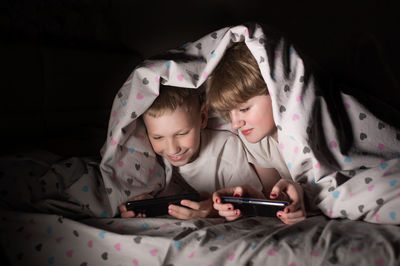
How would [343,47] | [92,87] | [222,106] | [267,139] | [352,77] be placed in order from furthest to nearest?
[343,47], [92,87], [352,77], [267,139], [222,106]

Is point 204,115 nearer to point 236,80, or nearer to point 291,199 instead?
point 236,80

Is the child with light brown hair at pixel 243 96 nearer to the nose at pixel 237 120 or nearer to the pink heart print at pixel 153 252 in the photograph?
the nose at pixel 237 120

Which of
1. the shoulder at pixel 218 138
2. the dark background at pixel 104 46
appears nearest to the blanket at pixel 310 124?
the shoulder at pixel 218 138

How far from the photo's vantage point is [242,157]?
113cm

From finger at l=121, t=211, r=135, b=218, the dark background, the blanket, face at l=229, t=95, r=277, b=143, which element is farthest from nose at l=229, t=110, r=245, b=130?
the dark background

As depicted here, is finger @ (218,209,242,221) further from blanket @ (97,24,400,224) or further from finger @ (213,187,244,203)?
blanket @ (97,24,400,224)

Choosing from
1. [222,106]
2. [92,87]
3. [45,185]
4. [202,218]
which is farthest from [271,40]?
[92,87]

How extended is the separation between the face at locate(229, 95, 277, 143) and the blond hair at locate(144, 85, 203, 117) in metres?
0.13

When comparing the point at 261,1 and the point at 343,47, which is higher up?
the point at 261,1

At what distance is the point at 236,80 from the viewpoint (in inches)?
38.3

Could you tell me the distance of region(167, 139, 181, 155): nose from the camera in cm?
100

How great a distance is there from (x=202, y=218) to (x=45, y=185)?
0.45m

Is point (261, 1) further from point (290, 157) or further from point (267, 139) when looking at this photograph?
point (290, 157)

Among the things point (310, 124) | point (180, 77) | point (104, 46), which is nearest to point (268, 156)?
point (310, 124)
